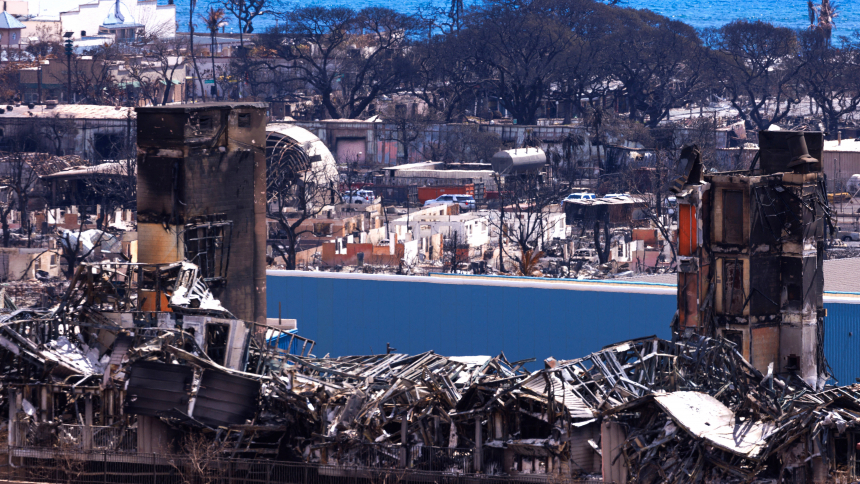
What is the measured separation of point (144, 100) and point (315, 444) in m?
78.7

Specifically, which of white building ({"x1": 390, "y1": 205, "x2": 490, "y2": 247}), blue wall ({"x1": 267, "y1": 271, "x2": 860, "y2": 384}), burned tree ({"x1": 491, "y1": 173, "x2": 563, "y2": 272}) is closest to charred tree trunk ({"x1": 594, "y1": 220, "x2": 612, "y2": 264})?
burned tree ({"x1": 491, "y1": 173, "x2": 563, "y2": 272})

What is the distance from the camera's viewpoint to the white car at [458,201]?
210 ft

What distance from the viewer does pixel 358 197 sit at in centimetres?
6512

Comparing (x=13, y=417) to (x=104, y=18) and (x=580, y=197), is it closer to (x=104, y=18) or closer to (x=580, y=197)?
(x=580, y=197)

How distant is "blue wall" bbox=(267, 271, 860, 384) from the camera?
99.9ft

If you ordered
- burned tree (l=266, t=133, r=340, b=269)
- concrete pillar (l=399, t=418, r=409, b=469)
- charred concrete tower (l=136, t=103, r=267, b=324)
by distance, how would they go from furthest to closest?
burned tree (l=266, t=133, r=340, b=269)
charred concrete tower (l=136, t=103, r=267, b=324)
concrete pillar (l=399, t=418, r=409, b=469)

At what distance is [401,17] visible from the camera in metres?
116

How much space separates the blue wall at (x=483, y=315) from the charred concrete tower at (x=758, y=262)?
2.25 m

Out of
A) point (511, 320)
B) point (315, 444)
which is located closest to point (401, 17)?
point (511, 320)

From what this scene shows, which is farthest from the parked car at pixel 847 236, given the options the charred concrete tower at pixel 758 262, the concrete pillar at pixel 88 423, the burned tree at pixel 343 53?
the burned tree at pixel 343 53

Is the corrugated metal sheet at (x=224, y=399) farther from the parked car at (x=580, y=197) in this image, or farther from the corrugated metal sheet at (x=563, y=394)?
the parked car at (x=580, y=197)

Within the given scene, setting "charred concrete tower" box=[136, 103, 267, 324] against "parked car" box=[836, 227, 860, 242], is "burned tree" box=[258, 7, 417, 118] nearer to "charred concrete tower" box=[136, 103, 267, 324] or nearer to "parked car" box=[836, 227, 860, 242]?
"parked car" box=[836, 227, 860, 242]

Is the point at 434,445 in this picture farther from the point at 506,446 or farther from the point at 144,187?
the point at 144,187

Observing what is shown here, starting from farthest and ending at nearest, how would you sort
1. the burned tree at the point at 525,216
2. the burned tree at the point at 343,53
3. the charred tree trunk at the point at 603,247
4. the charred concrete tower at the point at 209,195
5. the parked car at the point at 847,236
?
the burned tree at the point at 343,53 → the parked car at the point at 847,236 → the burned tree at the point at 525,216 → the charred tree trunk at the point at 603,247 → the charred concrete tower at the point at 209,195
